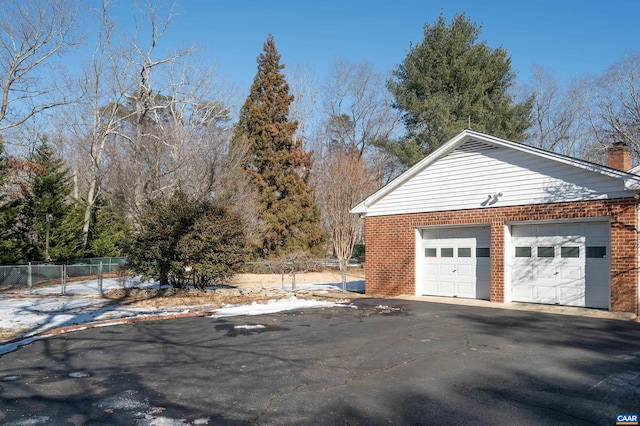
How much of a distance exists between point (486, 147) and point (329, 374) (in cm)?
1029

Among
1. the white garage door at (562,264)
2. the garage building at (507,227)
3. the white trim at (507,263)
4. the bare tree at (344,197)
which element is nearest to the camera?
the garage building at (507,227)

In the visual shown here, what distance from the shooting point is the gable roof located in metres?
11.6

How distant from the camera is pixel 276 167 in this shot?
3144cm

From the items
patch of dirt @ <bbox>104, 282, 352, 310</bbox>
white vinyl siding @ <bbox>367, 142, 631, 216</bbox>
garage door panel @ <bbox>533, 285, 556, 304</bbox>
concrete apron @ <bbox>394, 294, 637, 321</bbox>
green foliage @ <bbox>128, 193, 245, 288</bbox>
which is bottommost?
patch of dirt @ <bbox>104, 282, 352, 310</bbox>

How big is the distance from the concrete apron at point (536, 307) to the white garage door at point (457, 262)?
0.39m

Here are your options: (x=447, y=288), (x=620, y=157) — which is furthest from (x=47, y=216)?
(x=620, y=157)

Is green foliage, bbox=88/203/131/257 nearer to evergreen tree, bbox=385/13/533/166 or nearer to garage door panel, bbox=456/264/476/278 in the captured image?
evergreen tree, bbox=385/13/533/166

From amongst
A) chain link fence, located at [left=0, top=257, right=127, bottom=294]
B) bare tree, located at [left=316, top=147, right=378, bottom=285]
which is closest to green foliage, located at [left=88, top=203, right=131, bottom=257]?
chain link fence, located at [left=0, top=257, right=127, bottom=294]

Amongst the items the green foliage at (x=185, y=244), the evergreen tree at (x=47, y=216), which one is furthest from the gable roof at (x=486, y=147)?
the evergreen tree at (x=47, y=216)

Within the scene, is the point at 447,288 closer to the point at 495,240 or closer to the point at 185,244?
the point at 495,240

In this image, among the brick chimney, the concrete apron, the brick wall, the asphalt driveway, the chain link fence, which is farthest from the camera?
the chain link fence

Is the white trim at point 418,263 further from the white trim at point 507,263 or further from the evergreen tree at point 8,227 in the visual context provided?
the evergreen tree at point 8,227

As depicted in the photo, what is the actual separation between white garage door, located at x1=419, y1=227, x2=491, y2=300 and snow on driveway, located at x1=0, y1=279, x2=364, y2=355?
3.68m

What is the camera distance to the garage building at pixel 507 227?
11977mm
